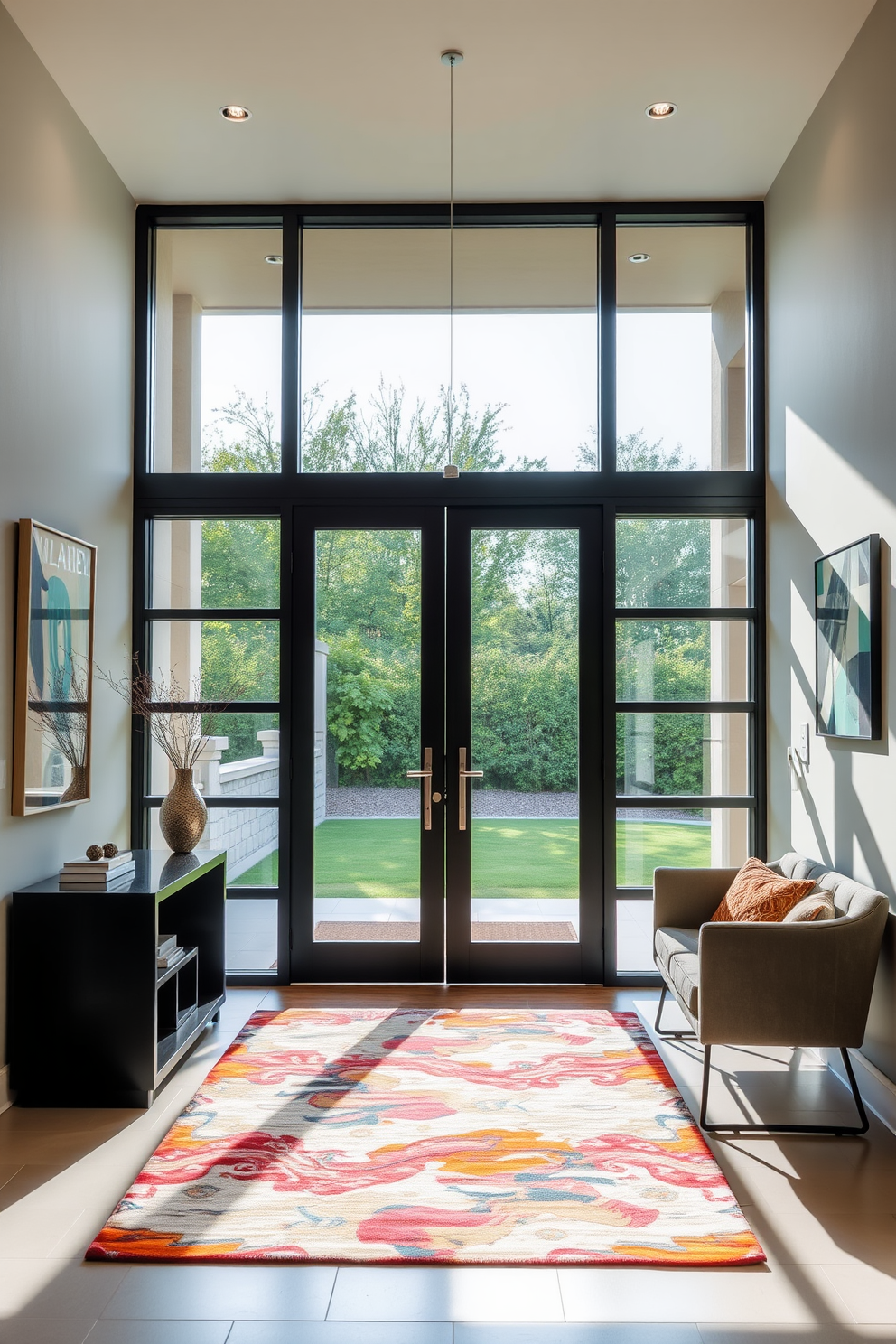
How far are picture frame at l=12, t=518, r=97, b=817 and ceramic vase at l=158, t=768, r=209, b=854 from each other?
35 centimetres

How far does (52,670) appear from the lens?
12.7 feet

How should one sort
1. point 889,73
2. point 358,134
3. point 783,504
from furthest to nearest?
point 783,504, point 358,134, point 889,73

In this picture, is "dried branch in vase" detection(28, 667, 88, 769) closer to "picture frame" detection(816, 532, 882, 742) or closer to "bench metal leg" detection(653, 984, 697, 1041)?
"bench metal leg" detection(653, 984, 697, 1041)

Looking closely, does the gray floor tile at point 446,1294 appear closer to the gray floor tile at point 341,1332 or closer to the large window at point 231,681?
the gray floor tile at point 341,1332

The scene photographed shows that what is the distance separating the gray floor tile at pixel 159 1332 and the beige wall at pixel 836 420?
231cm

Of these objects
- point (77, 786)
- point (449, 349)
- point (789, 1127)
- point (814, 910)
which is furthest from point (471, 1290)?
point (449, 349)

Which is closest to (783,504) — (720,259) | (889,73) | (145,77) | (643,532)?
(643,532)

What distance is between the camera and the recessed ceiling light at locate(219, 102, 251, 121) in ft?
13.6

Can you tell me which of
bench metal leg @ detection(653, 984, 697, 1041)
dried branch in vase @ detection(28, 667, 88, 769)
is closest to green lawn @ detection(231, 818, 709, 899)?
bench metal leg @ detection(653, 984, 697, 1041)

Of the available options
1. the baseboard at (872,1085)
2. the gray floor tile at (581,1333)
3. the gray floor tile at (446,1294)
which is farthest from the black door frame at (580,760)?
the gray floor tile at (581,1333)

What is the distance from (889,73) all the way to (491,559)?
99.6 inches

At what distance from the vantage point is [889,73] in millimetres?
3408

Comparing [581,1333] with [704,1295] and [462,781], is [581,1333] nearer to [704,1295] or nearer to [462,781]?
[704,1295]

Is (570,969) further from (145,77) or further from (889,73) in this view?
(145,77)
